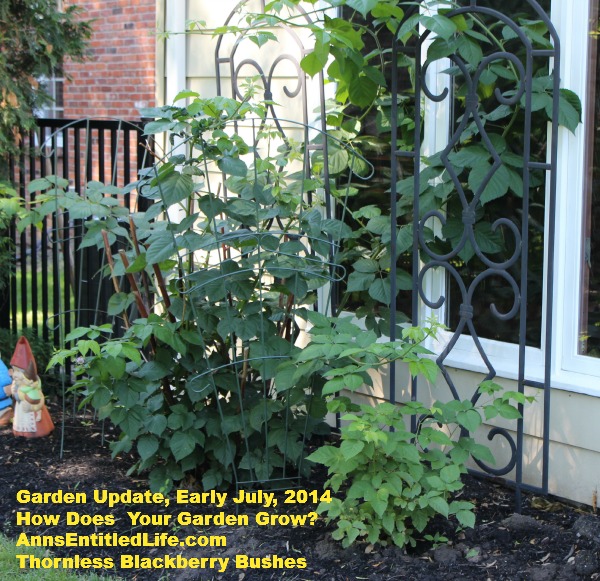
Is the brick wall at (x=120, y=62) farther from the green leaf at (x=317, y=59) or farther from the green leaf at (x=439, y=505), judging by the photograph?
the green leaf at (x=439, y=505)

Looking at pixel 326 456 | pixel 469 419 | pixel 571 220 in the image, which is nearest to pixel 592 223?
pixel 571 220

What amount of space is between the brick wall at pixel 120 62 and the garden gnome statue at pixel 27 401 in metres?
5.50

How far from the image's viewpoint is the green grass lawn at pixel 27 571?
3.13 meters

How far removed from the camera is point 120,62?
10016mm

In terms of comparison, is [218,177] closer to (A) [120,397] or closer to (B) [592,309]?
(A) [120,397]

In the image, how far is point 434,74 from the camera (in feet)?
12.7

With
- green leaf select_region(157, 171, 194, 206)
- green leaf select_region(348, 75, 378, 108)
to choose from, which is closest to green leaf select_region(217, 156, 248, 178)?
green leaf select_region(157, 171, 194, 206)

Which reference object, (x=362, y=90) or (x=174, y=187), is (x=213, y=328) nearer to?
(x=174, y=187)

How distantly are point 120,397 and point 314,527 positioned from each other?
99 centimetres

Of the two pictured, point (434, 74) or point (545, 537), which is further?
point (434, 74)

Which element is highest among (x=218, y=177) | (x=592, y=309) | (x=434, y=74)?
(x=434, y=74)

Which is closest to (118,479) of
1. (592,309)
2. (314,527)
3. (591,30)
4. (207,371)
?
(207,371)

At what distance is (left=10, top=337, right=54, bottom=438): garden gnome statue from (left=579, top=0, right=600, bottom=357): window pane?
2.78 metres

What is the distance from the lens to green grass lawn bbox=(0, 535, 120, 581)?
3.13 metres
